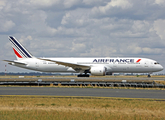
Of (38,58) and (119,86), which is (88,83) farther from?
(38,58)

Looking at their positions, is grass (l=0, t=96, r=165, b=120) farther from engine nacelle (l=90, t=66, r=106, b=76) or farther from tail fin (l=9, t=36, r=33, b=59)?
tail fin (l=9, t=36, r=33, b=59)

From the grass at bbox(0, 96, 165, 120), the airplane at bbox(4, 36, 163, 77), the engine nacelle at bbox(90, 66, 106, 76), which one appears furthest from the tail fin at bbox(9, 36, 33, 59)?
the grass at bbox(0, 96, 165, 120)

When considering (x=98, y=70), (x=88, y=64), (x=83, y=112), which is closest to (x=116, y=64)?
(x=98, y=70)

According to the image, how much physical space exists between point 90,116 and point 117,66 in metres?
40.8

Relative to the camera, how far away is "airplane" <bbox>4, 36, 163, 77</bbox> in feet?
171

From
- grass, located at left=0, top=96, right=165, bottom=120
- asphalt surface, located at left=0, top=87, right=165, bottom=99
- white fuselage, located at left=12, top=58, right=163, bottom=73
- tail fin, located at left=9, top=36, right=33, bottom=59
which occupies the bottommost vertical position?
grass, located at left=0, top=96, right=165, bottom=120

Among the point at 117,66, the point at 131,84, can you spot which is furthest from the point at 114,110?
the point at 117,66

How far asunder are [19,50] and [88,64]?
57.9ft

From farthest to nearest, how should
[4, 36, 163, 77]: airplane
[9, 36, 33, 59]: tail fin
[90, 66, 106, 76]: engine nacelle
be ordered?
1. [9, 36, 33, 59]: tail fin
2. [4, 36, 163, 77]: airplane
3. [90, 66, 106, 76]: engine nacelle

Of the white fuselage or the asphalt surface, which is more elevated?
the white fuselage

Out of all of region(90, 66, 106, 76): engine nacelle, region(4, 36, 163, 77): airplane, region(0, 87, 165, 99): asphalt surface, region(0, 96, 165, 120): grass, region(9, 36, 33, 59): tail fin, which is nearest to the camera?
region(0, 96, 165, 120): grass

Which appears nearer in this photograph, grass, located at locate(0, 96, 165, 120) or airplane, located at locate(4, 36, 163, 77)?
grass, located at locate(0, 96, 165, 120)

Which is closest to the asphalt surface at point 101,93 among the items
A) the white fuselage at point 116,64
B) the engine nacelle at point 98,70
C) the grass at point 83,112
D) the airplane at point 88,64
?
the grass at point 83,112

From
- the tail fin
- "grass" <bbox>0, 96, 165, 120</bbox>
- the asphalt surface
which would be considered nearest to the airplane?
the tail fin
